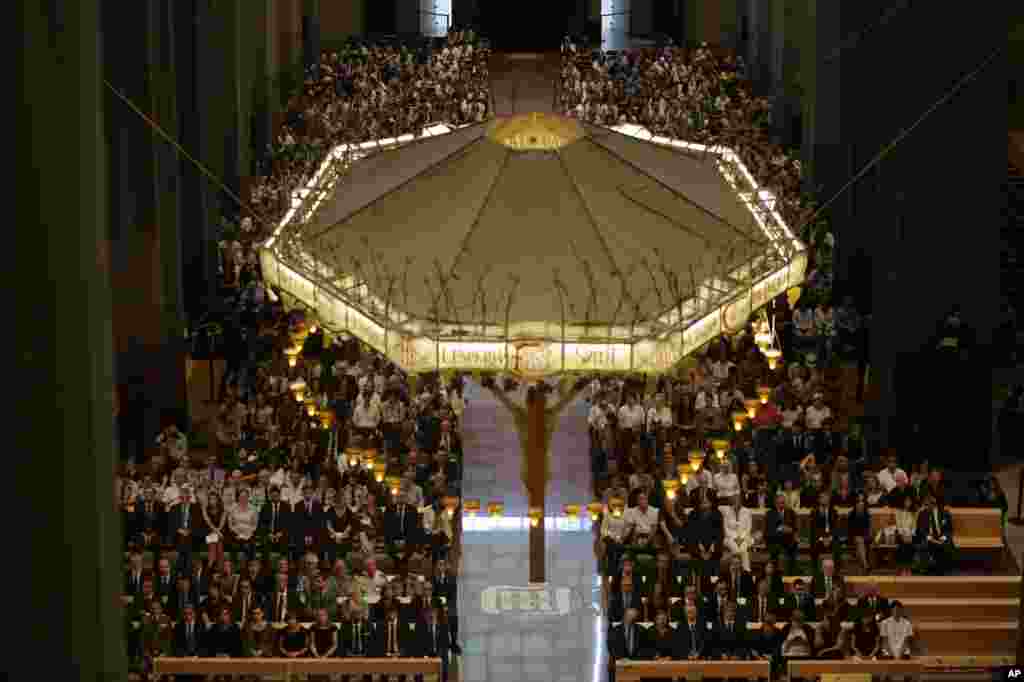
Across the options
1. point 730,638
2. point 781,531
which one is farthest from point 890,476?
point 730,638

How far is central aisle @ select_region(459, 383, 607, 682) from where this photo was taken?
2486 centimetres

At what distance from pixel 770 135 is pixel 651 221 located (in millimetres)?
29403

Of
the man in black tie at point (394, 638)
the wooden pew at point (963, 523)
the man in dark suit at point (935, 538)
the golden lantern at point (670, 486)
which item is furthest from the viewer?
the wooden pew at point (963, 523)

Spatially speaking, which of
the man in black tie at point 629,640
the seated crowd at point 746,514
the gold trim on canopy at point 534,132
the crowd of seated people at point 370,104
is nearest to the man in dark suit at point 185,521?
the seated crowd at point 746,514

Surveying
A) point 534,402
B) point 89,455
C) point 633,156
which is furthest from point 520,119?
point 89,455

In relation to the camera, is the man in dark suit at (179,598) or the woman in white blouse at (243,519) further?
the woman in white blouse at (243,519)

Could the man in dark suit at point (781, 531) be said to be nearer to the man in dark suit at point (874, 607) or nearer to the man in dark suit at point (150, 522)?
the man in dark suit at point (874, 607)

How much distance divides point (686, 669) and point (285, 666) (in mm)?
4137

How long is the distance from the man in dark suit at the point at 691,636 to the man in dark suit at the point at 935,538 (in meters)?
4.20

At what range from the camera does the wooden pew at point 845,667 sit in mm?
23281

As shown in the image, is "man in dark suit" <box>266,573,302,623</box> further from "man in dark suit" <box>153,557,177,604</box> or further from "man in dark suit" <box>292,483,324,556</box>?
"man in dark suit" <box>292,483,324,556</box>

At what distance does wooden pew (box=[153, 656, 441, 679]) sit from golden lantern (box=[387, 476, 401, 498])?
9.90ft

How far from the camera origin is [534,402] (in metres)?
16.4

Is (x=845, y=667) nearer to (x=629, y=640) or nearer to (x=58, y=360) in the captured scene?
(x=629, y=640)
